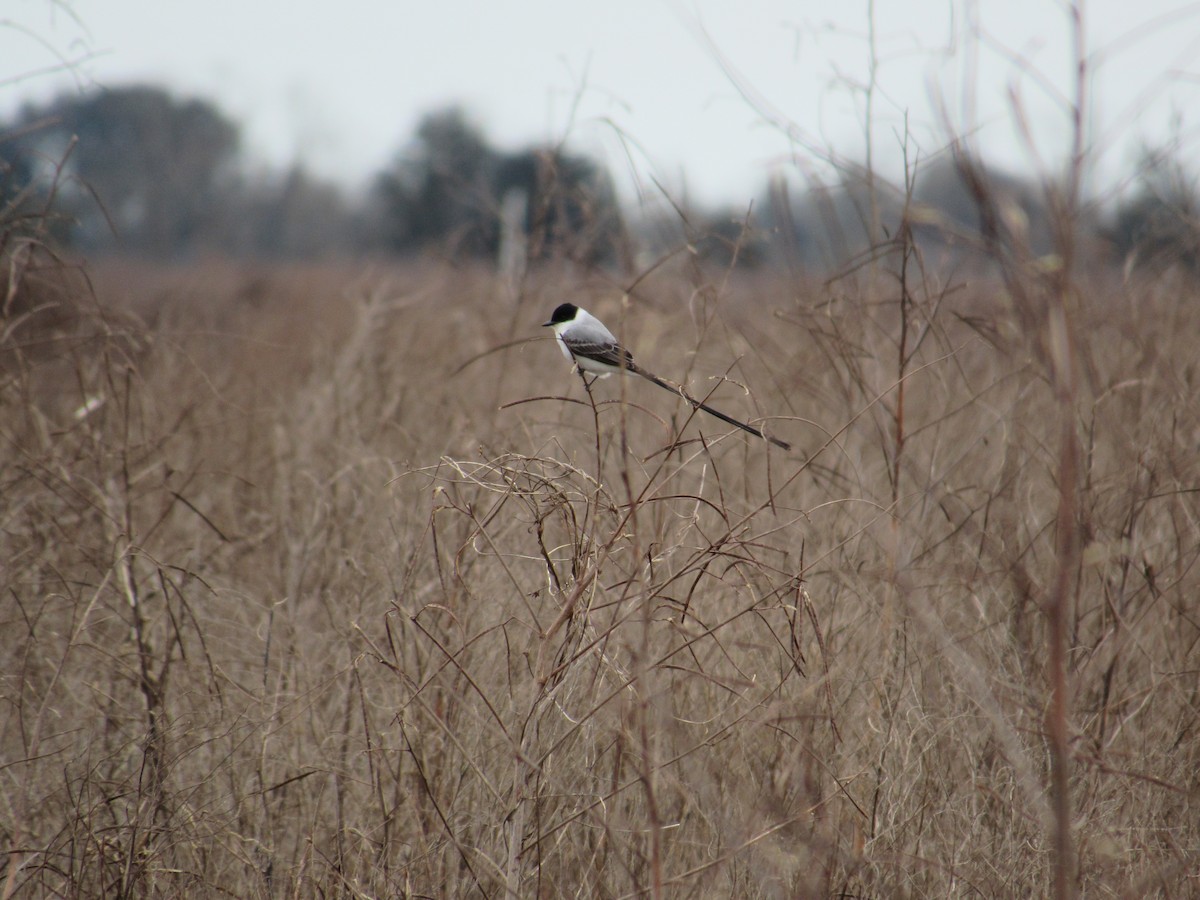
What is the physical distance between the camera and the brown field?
1900 millimetres

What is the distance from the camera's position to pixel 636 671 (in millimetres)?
1770

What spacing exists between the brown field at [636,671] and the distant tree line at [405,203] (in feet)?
1.39

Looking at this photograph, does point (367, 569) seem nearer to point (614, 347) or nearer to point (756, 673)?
point (614, 347)

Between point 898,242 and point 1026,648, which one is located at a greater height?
point 898,242

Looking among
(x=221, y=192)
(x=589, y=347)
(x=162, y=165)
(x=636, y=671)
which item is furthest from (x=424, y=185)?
(x=221, y=192)

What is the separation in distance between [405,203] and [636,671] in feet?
81.4

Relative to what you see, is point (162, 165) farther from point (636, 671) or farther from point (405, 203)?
point (636, 671)

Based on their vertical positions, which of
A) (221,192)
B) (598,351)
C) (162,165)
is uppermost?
(162,165)

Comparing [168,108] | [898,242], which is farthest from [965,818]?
[168,108]

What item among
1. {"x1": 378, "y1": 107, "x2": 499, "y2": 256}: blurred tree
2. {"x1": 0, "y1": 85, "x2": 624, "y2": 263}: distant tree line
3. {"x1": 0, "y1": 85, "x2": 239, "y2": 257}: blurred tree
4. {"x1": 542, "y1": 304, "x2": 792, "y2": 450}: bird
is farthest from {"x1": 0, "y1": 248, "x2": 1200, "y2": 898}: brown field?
{"x1": 0, "y1": 85, "x2": 239, "y2": 257}: blurred tree

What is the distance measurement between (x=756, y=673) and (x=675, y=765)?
1.13 feet

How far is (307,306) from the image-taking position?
10.9m

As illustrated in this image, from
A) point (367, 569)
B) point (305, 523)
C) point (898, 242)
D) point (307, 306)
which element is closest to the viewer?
point (898, 242)

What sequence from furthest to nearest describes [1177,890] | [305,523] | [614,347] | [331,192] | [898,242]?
[331,192] < [305,523] < [614,347] < [898,242] < [1177,890]
